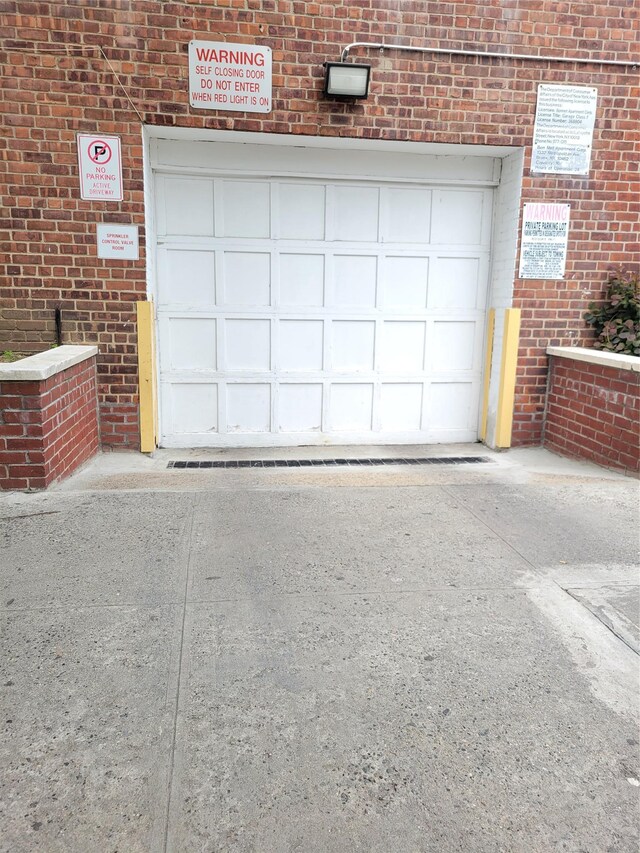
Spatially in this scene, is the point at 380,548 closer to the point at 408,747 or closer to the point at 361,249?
the point at 408,747

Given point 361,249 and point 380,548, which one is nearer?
point 380,548

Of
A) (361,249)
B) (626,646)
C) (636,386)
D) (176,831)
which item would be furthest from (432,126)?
(176,831)

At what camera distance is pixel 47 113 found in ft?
16.5

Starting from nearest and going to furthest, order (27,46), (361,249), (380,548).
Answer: (380,548)
(27,46)
(361,249)

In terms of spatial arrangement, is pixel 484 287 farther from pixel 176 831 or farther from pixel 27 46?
pixel 176 831

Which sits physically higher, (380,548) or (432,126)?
(432,126)

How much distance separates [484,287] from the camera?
6.20 metres

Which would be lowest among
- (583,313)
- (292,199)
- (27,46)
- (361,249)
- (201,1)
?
(583,313)

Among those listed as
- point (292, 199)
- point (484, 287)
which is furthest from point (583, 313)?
point (292, 199)

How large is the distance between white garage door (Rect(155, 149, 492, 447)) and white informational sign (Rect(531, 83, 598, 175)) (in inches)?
26.6

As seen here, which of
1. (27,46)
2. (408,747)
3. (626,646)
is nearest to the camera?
(408,747)

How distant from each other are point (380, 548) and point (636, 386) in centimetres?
274

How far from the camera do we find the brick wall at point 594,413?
5055 mm

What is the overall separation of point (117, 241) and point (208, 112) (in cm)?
130
